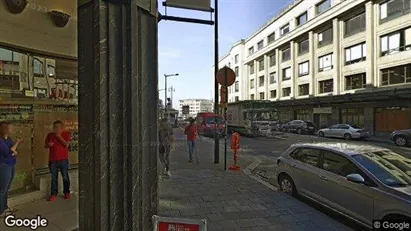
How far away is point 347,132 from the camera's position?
24.4m

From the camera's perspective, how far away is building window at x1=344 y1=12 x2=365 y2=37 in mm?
30406

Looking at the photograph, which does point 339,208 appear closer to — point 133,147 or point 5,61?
point 133,147

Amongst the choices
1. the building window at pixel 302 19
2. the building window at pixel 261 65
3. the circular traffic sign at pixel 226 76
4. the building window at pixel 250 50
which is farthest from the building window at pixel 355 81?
the building window at pixel 250 50

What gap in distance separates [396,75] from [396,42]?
9.44ft

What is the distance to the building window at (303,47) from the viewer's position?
40.7 meters

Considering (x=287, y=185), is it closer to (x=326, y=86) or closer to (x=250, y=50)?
(x=326, y=86)

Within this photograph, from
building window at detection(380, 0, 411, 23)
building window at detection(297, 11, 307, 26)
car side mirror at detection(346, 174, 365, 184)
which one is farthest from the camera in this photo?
building window at detection(297, 11, 307, 26)

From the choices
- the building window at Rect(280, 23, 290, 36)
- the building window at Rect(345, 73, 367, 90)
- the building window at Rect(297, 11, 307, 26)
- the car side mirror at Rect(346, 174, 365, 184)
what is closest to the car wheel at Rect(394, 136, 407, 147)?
the building window at Rect(345, 73, 367, 90)

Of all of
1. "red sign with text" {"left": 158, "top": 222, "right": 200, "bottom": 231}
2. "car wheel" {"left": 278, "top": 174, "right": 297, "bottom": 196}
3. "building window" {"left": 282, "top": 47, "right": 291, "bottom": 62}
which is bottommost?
"car wheel" {"left": 278, "top": 174, "right": 297, "bottom": 196}

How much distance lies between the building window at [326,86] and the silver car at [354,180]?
31216 millimetres

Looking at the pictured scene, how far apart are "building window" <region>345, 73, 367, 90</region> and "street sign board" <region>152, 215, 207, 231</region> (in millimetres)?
32211

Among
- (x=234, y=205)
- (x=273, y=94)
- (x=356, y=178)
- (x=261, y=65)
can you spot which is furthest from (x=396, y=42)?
(x=261, y=65)

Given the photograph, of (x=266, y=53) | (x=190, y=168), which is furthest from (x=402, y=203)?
(x=266, y=53)

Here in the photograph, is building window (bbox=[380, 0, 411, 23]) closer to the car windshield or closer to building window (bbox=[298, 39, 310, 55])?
building window (bbox=[298, 39, 310, 55])
